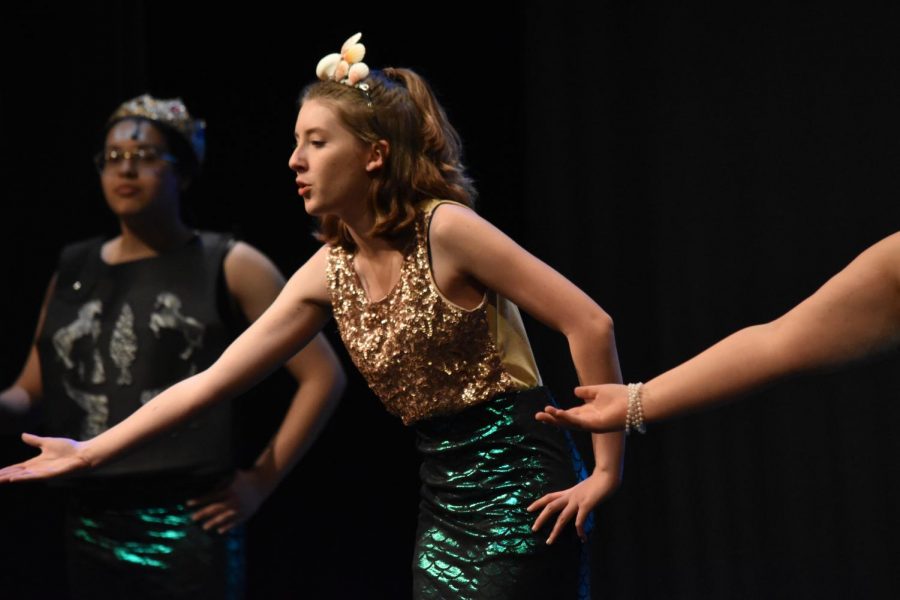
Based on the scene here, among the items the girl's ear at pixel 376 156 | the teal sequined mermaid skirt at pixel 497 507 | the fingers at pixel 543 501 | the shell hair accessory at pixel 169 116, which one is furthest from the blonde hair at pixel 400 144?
the shell hair accessory at pixel 169 116

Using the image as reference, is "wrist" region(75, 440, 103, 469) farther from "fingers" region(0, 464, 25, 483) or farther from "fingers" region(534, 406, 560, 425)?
"fingers" region(534, 406, 560, 425)

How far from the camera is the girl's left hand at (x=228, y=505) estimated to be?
2.88 m

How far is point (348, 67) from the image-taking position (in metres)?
2.30

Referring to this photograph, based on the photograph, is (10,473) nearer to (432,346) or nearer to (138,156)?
(432,346)

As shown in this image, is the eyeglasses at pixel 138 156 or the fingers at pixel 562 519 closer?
the fingers at pixel 562 519

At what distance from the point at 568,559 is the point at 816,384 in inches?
64.3

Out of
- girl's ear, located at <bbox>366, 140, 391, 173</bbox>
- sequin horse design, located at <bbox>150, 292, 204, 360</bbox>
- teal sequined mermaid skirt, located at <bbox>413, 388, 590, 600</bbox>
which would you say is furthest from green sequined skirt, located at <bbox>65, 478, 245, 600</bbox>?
girl's ear, located at <bbox>366, 140, 391, 173</bbox>

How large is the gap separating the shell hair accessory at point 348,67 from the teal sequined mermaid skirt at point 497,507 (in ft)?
2.14

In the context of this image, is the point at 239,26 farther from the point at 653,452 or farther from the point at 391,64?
the point at 653,452

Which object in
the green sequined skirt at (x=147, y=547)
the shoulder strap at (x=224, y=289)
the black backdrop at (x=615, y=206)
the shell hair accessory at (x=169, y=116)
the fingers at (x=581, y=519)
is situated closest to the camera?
the fingers at (x=581, y=519)

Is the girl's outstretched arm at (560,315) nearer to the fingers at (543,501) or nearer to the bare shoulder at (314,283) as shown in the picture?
the fingers at (543,501)

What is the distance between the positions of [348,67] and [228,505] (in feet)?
3.79

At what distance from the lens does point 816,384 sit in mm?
3492

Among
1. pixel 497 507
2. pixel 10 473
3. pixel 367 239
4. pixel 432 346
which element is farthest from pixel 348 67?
pixel 10 473
